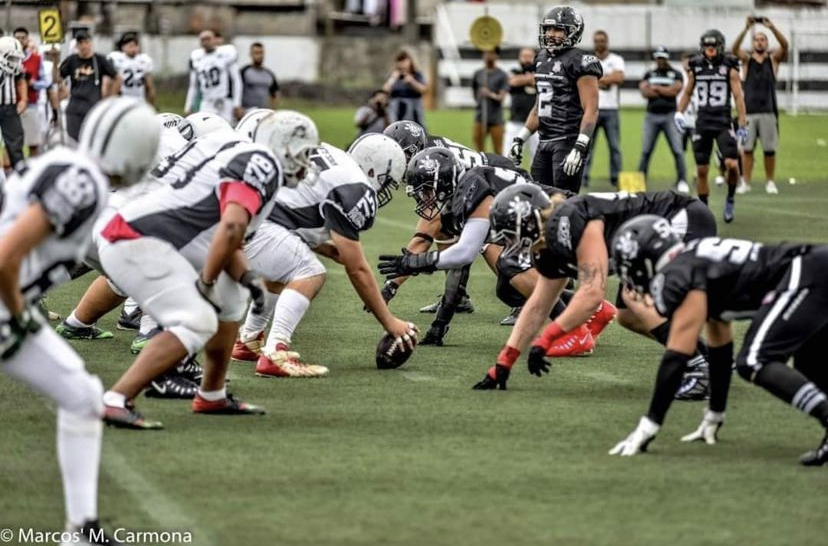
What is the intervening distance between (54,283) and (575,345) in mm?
4651

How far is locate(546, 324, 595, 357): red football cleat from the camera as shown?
380 inches

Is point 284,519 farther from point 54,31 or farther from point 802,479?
point 54,31

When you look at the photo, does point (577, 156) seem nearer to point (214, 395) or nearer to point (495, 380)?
point (495, 380)

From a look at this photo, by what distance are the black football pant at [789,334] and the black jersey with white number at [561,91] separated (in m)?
5.71

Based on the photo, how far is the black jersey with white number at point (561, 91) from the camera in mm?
12219

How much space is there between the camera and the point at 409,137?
10.4m

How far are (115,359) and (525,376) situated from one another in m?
2.30

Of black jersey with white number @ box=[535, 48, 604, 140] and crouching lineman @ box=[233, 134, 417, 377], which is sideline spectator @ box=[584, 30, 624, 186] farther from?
crouching lineman @ box=[233, 134, 417, 377]

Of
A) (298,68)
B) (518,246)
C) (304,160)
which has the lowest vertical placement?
(298,68)

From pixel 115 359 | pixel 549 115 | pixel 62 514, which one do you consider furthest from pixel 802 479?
pixel 549 115

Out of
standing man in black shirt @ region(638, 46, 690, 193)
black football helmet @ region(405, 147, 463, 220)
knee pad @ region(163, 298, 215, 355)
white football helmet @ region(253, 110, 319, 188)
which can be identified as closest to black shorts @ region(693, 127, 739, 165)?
standing man in black shirt @ region(638, 46, 690, 193)

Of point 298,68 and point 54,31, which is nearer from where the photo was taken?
point 54,31

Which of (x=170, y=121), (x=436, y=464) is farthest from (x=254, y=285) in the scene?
(x=170, y=121)

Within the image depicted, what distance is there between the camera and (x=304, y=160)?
301 inches
